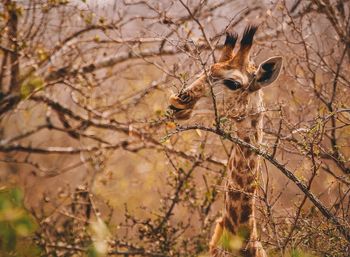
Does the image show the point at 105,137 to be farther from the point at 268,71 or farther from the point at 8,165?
the point at 268,71

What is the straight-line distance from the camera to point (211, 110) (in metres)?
3.53

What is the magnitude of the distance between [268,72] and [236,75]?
26 centimetres

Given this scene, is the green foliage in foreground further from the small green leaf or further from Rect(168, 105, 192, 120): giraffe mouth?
the small green leaf

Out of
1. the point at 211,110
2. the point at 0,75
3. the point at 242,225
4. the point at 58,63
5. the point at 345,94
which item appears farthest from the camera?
the point at 58,63

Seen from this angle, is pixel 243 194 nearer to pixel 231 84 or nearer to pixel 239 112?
pixel 239 112

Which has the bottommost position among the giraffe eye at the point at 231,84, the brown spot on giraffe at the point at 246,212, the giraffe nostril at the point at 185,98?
the brown spot on giraffe at the point at 246,212

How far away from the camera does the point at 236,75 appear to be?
11.4ft

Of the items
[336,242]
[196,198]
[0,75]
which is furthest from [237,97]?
[0,75]

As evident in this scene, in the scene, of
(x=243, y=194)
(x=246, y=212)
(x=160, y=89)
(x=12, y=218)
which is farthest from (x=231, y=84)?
(x=160, y=89)

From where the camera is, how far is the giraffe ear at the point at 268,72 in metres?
3.51

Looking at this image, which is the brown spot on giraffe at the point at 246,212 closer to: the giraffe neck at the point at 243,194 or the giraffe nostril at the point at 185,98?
the giraffe neck at the point at 243,194

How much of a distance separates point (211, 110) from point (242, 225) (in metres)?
0.85

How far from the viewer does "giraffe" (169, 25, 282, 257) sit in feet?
10.6

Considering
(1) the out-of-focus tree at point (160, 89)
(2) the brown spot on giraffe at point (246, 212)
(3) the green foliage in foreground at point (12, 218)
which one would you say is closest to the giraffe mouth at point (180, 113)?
(1) the out-of-focus tree at point (160, 89)
